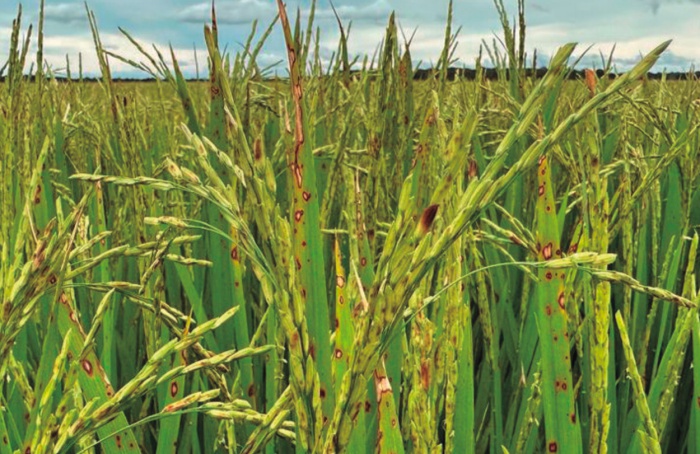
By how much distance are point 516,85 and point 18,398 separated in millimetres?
1375

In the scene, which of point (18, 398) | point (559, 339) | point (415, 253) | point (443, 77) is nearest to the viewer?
point (415, 253)

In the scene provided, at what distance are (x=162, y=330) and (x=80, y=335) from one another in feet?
0.83

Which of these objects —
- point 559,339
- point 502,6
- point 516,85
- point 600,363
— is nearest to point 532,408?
point 559,339

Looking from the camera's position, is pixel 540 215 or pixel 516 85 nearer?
pixel 540 215

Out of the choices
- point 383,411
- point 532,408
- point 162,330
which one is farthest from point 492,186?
point 162,330

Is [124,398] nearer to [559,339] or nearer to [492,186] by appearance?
[492,186]

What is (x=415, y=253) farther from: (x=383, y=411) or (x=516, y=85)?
(x=516, y=85)

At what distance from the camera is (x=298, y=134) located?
0.41 m

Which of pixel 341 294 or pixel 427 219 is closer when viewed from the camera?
pixel 427 219

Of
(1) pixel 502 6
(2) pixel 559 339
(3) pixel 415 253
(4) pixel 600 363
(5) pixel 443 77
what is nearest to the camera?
(3) pixel 415 253

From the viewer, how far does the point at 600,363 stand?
571mm

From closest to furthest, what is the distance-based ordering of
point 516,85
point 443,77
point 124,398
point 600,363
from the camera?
point 124,398, point 600,363, point 443,77, point 516,85

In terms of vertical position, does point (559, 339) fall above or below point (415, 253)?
below

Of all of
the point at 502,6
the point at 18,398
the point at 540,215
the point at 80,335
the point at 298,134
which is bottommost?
the point at 18,398
